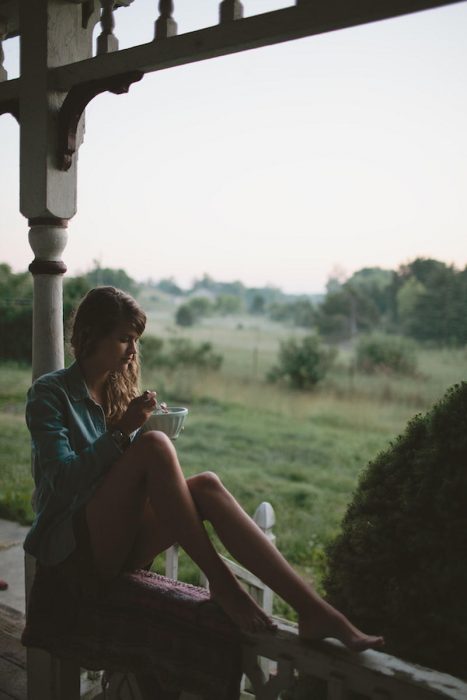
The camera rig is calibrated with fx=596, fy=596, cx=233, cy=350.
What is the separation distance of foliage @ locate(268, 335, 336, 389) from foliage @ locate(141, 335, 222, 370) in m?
0.95

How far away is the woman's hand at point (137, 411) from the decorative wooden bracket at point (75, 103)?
0.91m

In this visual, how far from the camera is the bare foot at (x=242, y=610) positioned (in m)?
1.45

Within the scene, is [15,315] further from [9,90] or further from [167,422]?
[167,422]

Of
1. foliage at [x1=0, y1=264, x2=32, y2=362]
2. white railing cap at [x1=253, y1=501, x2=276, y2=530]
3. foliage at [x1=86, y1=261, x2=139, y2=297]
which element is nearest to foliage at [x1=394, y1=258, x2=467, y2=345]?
foliage at [x1=86, y1=261, x2=139, y2=297]

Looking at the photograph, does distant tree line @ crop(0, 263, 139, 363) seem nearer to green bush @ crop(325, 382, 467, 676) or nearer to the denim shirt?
the denim shirt

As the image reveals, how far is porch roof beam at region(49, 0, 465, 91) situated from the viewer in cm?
133

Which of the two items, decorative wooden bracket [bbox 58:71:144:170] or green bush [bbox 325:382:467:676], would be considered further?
decorative wooden bracket [bbox 58:71:144:170]

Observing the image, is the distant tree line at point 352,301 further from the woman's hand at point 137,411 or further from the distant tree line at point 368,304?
the woman's hand at point 137,411

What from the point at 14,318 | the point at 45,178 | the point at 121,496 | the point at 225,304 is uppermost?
the point at 45,178

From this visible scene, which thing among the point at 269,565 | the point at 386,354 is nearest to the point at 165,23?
the point at 269,565

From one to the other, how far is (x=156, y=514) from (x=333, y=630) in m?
0.52

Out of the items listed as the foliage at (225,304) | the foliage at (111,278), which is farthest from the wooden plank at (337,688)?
the foliage at (225,304)

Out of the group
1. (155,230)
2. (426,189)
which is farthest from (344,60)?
(155,230)

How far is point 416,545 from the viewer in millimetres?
1418
